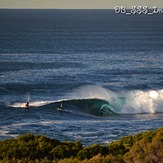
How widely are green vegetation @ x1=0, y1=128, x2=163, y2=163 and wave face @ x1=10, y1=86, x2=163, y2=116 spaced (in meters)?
36.5

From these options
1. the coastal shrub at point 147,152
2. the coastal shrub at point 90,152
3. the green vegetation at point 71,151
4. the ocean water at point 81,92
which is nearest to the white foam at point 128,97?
the ocean water at point 81,92

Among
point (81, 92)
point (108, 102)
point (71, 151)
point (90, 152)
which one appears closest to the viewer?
point (71, 151)

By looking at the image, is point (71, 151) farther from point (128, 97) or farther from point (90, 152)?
point (128, 97)

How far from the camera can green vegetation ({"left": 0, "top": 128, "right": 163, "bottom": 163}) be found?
27016 mm

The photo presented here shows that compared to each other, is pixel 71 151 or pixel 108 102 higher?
pixel 108 102

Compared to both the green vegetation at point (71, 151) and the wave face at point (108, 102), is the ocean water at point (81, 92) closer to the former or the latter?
the wave face at point (108, 102)

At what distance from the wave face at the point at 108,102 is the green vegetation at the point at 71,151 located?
36479 millimetres

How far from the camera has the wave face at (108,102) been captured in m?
70.4

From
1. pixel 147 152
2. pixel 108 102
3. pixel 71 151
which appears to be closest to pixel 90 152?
pixel 71 151

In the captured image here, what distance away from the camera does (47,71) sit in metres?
102

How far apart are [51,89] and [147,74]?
20448mm

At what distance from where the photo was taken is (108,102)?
76000mm

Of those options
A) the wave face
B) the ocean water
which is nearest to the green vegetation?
the ocean water

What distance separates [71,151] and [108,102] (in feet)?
147
